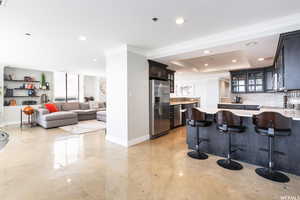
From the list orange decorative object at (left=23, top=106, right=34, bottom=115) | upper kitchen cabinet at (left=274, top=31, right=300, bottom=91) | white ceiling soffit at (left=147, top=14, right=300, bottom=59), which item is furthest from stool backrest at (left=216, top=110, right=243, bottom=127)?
orange decorative object at (left=23, top=106, right=34, bottom=115)

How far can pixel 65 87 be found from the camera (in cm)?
828

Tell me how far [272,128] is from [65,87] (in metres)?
9.18

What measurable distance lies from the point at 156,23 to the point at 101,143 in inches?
124

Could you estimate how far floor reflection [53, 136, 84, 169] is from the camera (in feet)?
8.98

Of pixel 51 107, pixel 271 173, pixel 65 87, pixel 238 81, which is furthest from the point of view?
pixel 65 87

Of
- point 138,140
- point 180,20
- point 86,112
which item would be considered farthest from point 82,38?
point 86,112

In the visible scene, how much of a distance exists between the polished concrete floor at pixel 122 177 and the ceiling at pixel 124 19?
99.3 inches

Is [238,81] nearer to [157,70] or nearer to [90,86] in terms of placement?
[157,70]

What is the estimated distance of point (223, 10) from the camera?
2.12 m

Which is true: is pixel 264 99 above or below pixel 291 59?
below

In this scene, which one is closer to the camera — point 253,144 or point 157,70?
point 253,144

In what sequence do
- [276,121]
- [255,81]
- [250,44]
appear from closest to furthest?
1. [276,121]
2. [250,44]
3. [255,81]

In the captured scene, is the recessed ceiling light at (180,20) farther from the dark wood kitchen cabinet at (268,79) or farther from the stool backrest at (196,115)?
the dark wood kitchen cabinet at (268,79)

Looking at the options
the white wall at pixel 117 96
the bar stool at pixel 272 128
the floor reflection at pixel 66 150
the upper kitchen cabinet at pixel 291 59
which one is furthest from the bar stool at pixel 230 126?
the floor reflection at pixel 66 150
